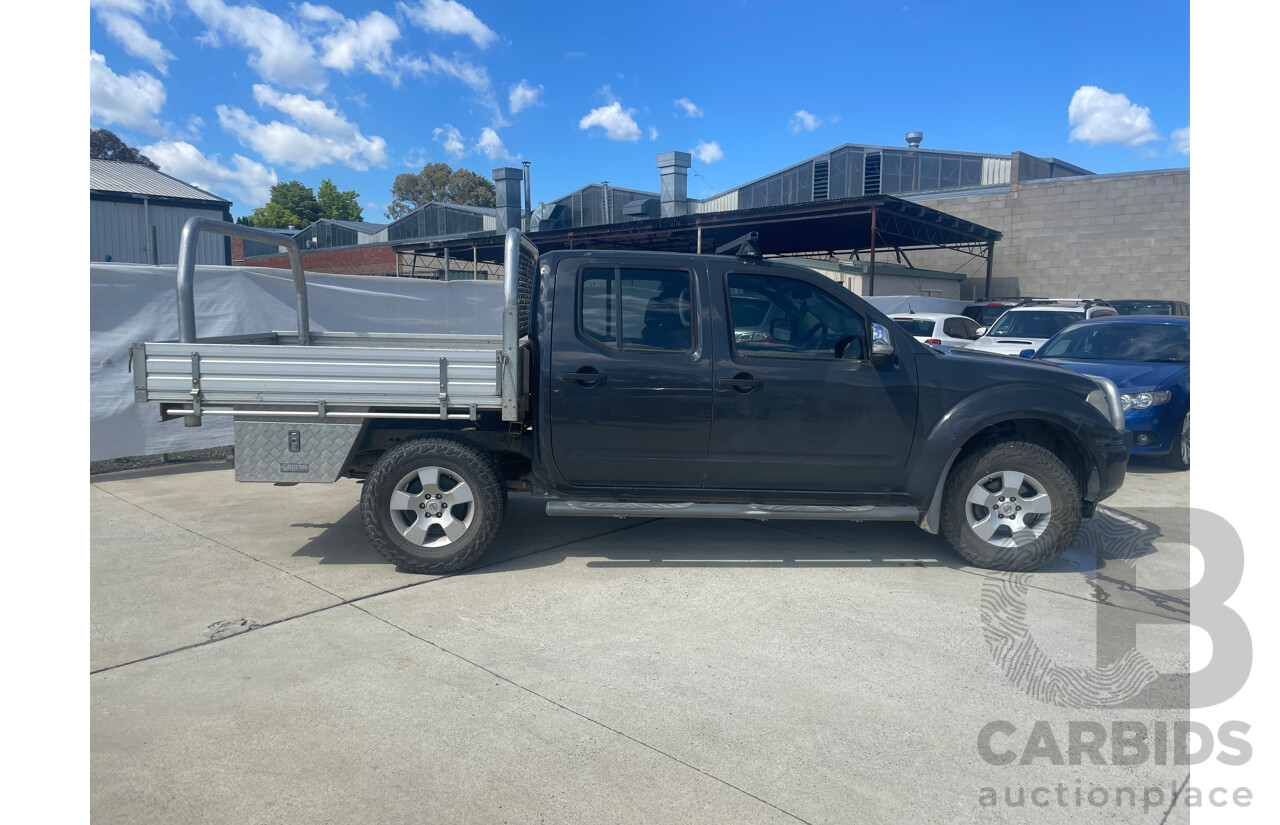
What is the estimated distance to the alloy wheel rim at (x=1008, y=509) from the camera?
17.1 ft

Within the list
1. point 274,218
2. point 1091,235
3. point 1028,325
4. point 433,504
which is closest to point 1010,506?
point 433,504

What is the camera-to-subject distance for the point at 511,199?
34.7 metres

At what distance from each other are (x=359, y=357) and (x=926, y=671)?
356 cm

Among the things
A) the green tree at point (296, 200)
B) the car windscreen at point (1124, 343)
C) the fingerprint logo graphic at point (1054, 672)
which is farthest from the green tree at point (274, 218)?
the fingerprint logo graphic at point (1054, 672)

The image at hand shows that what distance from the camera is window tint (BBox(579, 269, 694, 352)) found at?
5.12 meters

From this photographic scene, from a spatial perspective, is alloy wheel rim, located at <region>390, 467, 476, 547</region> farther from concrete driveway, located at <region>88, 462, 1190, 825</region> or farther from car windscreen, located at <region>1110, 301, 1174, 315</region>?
car windscreen, located at <region>1110, 301, 1174, 315</region>

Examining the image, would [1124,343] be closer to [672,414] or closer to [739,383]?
[739,383]

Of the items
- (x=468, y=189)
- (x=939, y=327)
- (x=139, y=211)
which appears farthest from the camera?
(x=468, y=189)

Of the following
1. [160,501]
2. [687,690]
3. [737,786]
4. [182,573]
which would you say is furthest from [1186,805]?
[160,501]

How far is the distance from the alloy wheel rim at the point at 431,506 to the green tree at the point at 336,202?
267ft

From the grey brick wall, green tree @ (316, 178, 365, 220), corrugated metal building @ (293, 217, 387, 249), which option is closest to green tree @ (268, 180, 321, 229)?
green tree @ (316, 178, 365, 220)

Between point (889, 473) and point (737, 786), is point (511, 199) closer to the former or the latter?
point (889, 473)

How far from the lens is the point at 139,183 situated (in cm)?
3525

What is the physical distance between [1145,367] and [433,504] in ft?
24.7
